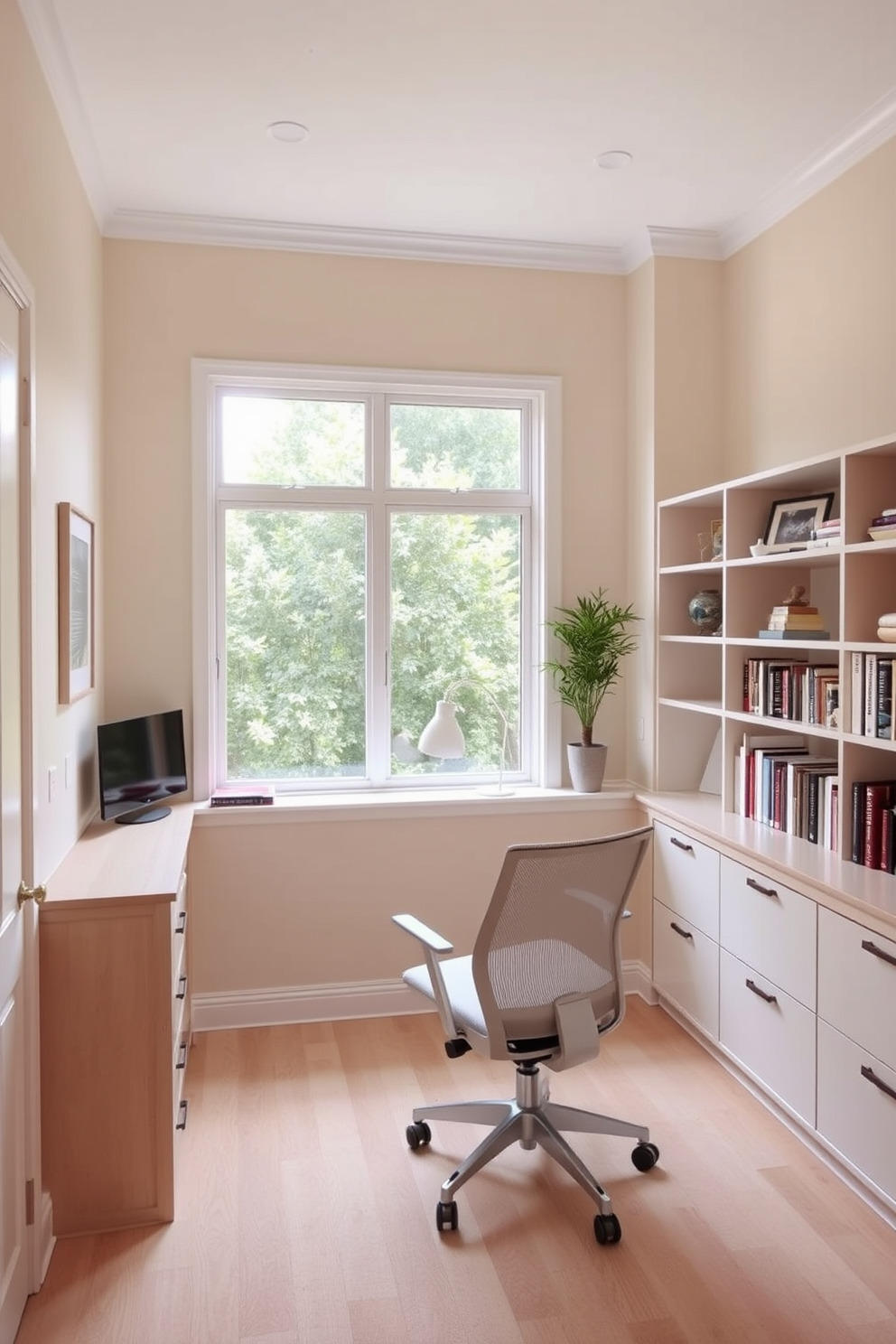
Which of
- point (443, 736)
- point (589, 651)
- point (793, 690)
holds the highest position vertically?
point (589, 651)

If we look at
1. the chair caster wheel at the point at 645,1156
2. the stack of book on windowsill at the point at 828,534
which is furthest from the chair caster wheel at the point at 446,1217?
the stack of book on windowsill at the point at 828,534

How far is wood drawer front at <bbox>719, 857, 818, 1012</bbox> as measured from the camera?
2707 millimetres

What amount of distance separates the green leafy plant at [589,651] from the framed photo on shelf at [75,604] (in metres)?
1.77

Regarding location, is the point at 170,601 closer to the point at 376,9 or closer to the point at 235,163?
the point at 235,163

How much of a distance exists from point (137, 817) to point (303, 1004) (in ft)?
3.19

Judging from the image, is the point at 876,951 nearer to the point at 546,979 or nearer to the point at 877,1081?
the point at 877,1081

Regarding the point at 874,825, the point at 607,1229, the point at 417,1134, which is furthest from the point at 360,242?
the point at 607,1229

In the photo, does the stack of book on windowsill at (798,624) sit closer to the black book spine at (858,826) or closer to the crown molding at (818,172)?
the black book spine at (858,826)

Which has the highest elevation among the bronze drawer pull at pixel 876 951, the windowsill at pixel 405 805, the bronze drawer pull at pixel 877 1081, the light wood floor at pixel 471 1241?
the windowsill at pixel 405 805

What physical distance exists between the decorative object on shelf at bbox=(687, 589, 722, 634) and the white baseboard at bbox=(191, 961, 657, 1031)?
1383mm

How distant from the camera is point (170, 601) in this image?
3.75m

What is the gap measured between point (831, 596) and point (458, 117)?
194 centimetres

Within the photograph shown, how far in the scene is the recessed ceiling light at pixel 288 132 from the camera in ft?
9.77

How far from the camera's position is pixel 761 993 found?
292 cm
